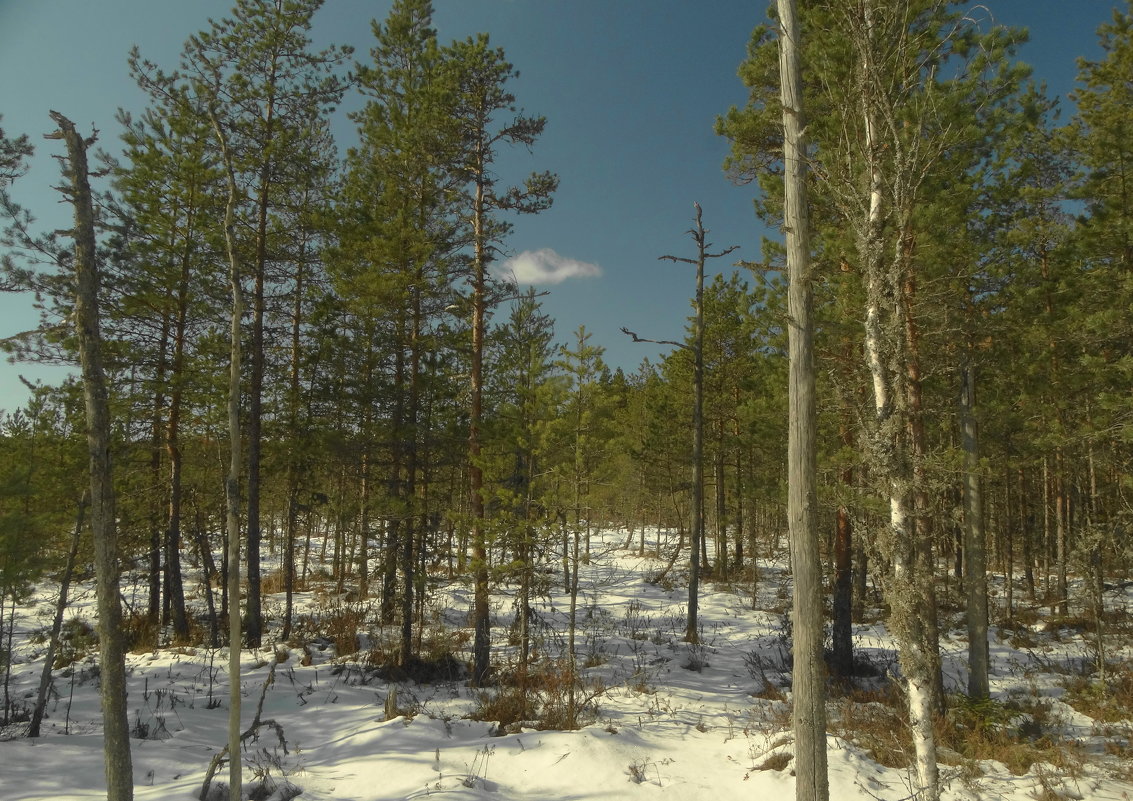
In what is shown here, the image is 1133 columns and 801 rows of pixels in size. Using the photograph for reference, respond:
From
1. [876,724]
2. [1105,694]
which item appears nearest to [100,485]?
[876,724]

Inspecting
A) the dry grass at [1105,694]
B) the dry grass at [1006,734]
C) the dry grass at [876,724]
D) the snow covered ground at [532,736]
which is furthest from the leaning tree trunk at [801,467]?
the dry grass at [1105,694]

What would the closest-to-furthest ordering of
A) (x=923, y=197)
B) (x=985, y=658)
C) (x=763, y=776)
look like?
(x=763, y=776)
(x=923, y=197)
(x=985, y=658)

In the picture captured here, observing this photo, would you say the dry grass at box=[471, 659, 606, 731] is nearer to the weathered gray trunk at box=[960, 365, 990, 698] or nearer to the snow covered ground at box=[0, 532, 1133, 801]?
the snow covered ground at box=[0, 532, 1133, 801]

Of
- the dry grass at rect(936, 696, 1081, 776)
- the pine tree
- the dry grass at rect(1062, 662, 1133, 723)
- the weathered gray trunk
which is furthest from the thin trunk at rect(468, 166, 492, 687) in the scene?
the dry grass at rect(1062, 662, 1133, 723)

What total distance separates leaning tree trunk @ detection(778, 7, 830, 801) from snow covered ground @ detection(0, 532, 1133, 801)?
1.86 m

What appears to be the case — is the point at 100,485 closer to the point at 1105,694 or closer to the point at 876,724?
the point at 876,724

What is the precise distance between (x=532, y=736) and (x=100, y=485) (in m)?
6.68

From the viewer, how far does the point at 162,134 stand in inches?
501

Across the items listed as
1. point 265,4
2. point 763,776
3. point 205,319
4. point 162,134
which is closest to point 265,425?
point 205,319

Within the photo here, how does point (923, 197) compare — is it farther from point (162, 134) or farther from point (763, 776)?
point (162, 134)

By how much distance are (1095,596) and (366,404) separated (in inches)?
611

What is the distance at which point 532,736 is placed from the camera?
28.0 feet

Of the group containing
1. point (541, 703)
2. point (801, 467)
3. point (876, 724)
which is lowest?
point (541, 703)

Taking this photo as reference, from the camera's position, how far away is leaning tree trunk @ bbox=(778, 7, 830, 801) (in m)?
5.21
